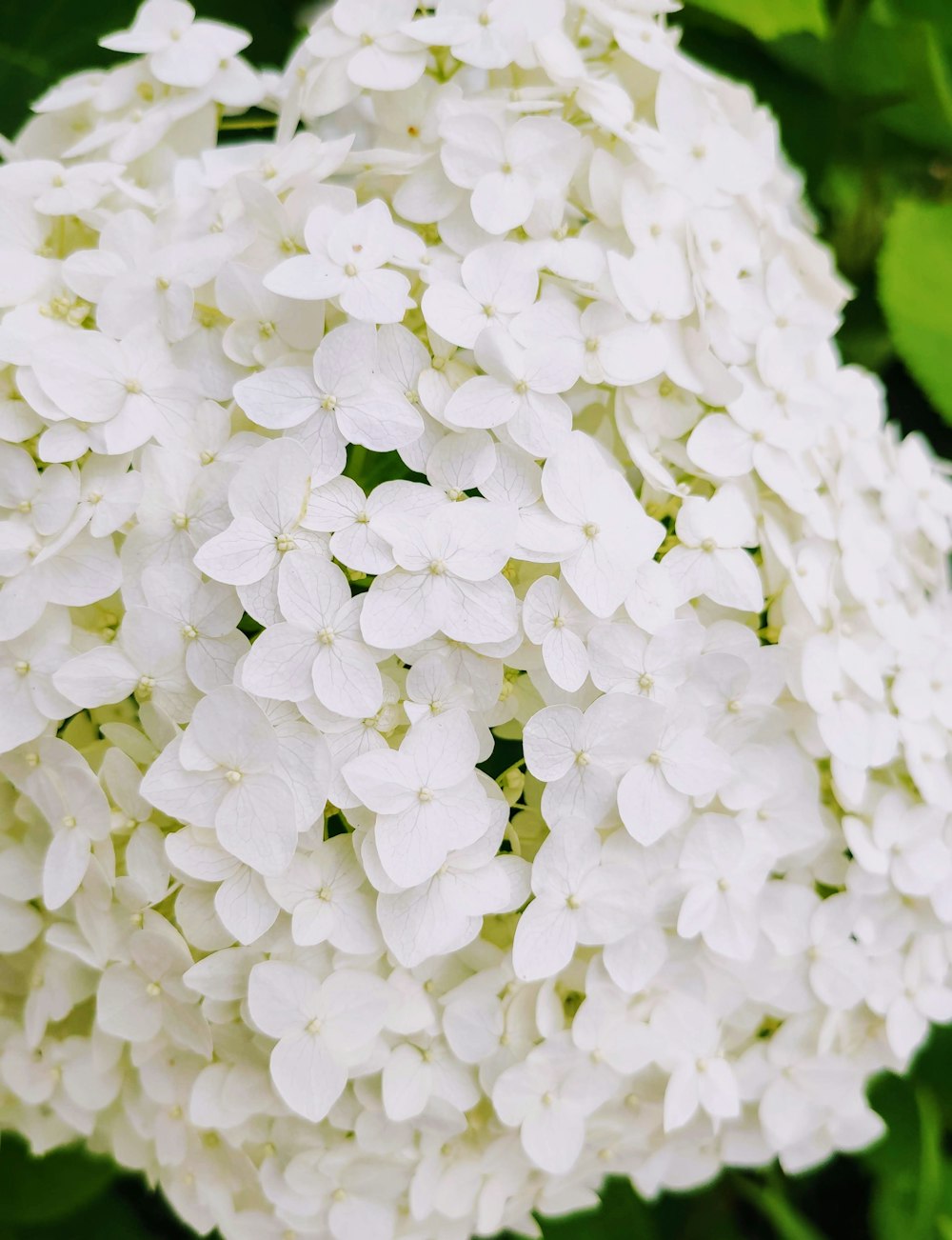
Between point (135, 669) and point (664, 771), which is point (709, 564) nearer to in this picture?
point (664, 771)

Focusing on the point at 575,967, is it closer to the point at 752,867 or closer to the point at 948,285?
the point at 752,867

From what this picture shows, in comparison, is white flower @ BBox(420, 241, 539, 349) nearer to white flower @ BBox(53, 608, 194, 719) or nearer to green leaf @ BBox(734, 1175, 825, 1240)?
white flower @ BBox(53, 608, 194, 719)

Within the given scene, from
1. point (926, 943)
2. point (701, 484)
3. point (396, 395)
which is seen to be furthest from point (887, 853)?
point (396, 395)

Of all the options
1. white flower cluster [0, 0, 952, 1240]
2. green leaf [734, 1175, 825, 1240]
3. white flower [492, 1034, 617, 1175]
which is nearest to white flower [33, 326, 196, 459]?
white flower cluster [0, 0, 952, 1240]

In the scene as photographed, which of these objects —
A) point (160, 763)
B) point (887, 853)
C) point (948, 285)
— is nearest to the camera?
point (160, 763)

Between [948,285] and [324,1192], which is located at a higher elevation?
[948,285]

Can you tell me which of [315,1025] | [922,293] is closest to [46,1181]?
[315,1025]

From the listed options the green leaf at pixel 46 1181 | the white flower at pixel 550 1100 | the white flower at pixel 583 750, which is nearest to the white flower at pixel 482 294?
the white flower at pixel 583 750

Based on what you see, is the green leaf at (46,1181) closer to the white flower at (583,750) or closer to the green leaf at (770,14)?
the white flower at (583,750)
